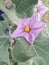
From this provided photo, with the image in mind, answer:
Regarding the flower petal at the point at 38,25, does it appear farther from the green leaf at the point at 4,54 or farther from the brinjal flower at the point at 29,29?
the green leaf at the point at 4,54

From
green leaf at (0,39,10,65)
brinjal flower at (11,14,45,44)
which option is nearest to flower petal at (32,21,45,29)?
brinjal flower at (11,14,45,44)

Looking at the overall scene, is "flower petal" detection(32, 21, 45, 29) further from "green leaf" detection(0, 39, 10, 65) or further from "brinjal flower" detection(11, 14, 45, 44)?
"green leaf" detection(0, 39, 10, 65)

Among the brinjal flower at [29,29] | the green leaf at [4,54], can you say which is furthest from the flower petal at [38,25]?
the green leaf at [4,54]

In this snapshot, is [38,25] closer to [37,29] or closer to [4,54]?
[37,29]

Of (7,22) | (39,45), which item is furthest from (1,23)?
(39,45)

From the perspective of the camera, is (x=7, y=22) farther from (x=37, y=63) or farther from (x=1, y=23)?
(x=37, y=63)
